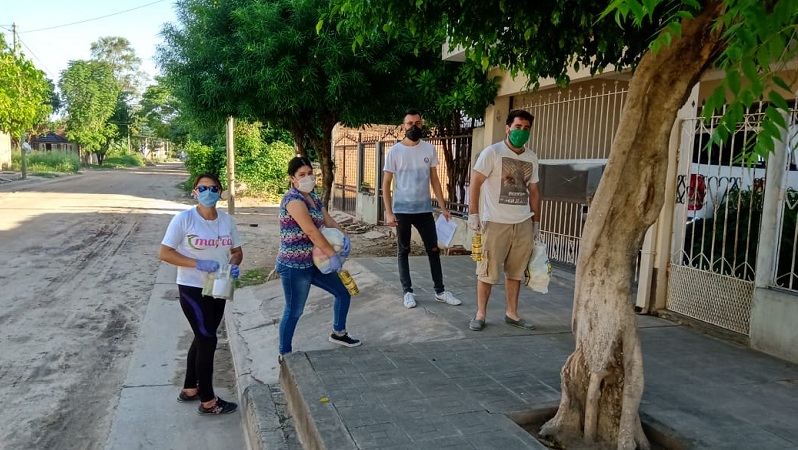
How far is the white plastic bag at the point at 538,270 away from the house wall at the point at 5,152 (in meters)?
45.1

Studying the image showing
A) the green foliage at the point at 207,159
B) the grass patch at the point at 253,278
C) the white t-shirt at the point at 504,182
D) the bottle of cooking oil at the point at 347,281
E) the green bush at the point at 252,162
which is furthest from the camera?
the green foliage at the point at 207,159

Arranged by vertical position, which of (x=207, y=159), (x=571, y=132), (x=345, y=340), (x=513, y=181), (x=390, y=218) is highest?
(x=571, y=132)

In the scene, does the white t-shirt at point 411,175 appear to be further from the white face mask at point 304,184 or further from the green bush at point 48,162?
the green bush at point 48,162

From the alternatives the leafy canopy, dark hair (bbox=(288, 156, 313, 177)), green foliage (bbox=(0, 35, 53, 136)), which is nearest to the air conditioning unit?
the leafy canopy

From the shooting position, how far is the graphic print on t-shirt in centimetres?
497

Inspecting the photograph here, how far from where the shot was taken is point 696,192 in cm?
556

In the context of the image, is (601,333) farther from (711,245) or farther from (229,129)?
(229,129)

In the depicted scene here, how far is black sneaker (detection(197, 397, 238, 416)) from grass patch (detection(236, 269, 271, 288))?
14.2 feet

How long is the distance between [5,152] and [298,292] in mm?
46278

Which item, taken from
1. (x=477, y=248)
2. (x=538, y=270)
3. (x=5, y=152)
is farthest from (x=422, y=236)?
(x=5, y=152)

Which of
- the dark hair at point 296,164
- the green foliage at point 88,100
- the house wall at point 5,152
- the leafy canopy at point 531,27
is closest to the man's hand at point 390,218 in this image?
the dark hair at point 296,164

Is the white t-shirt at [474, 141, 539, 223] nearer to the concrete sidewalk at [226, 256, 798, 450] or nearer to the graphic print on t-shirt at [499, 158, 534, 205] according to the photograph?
the graphic print on t-shirt at [499, 158, 534, 205]

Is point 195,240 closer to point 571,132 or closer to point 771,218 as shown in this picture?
point 771,218

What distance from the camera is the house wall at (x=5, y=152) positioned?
4120cm
